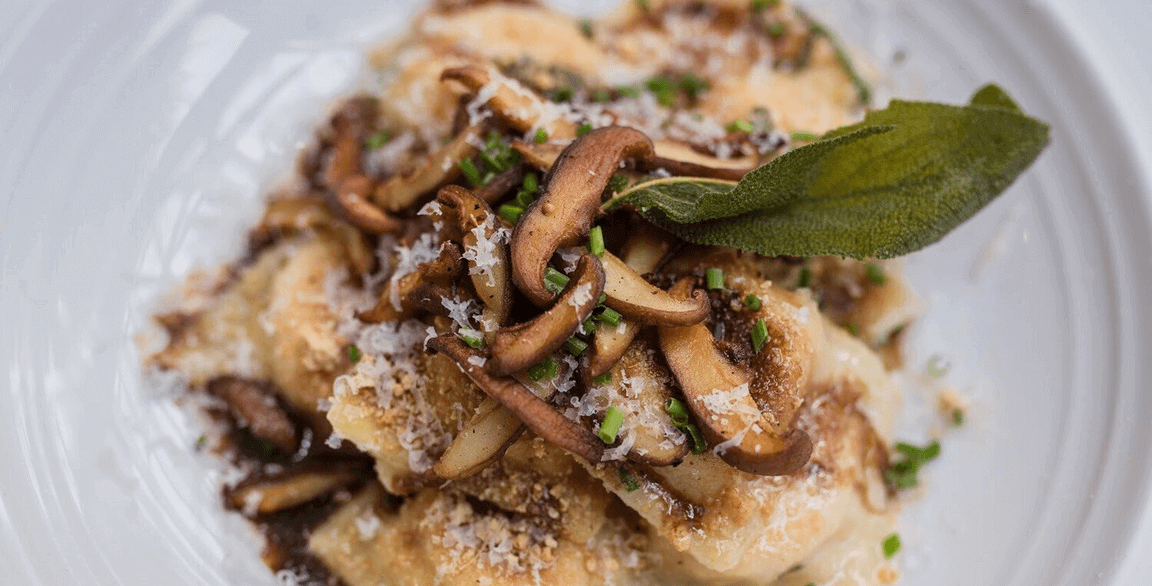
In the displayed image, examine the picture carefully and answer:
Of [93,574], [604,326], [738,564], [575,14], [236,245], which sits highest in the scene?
[575,14]

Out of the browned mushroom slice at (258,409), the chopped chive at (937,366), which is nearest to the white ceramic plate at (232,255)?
the chopped chive at (937,366)

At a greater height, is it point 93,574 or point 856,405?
point 856,405

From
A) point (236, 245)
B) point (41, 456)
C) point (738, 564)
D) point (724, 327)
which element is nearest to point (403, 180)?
point (236, 245)

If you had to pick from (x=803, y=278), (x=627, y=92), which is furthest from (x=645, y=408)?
(x=627, y=92)

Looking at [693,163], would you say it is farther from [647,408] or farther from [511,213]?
[647,408]

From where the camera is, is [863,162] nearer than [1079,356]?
Yes

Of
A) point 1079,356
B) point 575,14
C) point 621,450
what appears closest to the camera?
point 621,450

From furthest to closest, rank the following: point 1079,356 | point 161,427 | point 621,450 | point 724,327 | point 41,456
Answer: point 1079,356 → point 161,427 → point 41,456 → point 724,327 → point 621,450

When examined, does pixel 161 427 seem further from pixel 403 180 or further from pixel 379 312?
pixel 403 180
